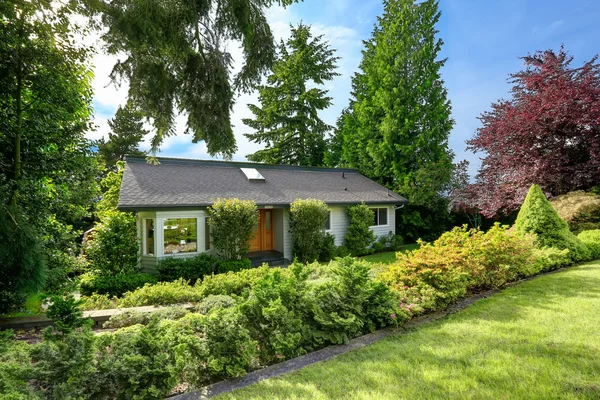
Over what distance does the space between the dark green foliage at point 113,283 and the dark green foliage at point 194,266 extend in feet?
1.72

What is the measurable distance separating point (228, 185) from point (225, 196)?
109cm

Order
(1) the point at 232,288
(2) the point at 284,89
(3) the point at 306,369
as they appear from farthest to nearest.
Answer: (2) the point at 284,89 → (1) the point at 232,288 → (3) the point at 306,369

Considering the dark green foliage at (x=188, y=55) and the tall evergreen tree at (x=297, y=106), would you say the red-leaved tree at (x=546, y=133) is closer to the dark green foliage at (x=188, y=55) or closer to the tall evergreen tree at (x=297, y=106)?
the dark green foliage at (x=188, y=55)

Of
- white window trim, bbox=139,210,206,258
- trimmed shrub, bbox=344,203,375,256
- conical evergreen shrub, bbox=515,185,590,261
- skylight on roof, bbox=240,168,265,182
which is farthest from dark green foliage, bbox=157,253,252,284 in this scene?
conical evergreen shrub, bbox=515,185,590,261

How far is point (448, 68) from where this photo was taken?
1788cm

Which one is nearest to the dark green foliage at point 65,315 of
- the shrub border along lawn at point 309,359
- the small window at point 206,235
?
the shrub border along lawn at point 309,359

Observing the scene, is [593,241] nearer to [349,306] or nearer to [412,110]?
[349,306]

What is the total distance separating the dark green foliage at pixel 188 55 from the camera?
12.1 feet

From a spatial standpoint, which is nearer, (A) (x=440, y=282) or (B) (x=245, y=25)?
(B) (x=245, y=25)

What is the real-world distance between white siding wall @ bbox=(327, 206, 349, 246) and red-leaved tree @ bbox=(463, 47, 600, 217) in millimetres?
6174

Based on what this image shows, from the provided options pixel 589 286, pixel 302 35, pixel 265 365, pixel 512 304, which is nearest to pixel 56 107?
pixel 265 365

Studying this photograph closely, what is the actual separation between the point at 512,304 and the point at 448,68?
1689 centimetres

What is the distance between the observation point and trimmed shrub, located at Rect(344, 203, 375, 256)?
44.5ft

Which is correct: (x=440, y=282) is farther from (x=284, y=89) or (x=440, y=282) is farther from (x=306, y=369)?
(x=284, y=89)
